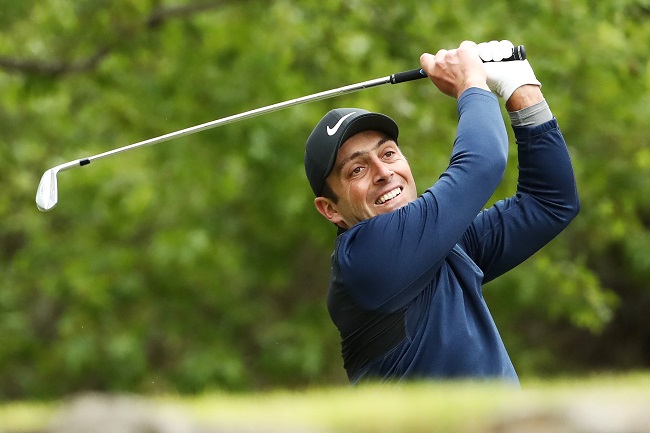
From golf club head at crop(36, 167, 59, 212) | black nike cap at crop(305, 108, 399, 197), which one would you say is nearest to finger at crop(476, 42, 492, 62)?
black nike cap at crop(305, 108, 399, 197)

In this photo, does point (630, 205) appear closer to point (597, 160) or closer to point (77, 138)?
point (597, 160)

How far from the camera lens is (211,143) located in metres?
12.5

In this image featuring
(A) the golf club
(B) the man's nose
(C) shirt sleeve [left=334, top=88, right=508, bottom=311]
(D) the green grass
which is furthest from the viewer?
(A) the golf club

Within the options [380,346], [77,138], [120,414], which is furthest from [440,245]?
[77,138]

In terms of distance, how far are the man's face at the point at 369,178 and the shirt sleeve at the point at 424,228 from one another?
0.59ft

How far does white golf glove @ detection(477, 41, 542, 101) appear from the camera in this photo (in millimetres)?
4082

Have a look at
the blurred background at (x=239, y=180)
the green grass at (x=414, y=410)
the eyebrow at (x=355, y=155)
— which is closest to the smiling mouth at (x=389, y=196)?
the eyebrow at (x=355, y=155)

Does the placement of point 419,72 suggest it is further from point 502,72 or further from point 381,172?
point 381,172

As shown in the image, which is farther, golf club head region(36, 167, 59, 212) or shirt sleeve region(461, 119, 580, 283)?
golf club head region(36, 167, 59, 212)

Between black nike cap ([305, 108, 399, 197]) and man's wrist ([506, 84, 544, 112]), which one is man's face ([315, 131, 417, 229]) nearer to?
black nike cap ([305, 108, 399, 197])

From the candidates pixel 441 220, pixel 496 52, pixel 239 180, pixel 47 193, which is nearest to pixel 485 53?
pixel 496 52

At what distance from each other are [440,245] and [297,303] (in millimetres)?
14851

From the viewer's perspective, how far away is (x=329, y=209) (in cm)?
418

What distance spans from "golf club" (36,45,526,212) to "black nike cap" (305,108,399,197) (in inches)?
6.8
